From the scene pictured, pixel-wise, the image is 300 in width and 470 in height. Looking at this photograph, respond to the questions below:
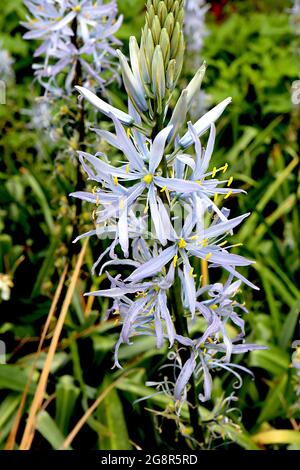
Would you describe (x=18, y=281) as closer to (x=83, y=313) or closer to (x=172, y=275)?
(x=83, y=313)

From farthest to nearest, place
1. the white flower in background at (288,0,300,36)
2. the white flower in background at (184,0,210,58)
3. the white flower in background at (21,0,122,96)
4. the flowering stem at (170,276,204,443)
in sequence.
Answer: the white flower in background at (288,0,300,36) → the white flower in background at (184,0,210,58) → the white flower in background at (21,0,122,96) → the flowering stem at (170,276,204,443)

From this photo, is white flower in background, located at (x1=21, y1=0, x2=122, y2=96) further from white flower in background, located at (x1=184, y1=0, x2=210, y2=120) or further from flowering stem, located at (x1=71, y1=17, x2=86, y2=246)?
white flower in background, located at (x1=184, y1=0, x2=210, y2=120)

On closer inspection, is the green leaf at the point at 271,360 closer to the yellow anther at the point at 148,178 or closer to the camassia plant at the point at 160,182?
the camassia plant at the point at 160,182

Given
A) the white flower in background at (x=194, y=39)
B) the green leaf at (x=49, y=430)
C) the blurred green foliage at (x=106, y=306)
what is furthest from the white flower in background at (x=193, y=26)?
the green leaf at (x=49, y=430)

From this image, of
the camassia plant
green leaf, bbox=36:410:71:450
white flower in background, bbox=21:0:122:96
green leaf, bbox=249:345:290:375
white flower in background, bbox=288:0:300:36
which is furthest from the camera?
white flower in background, bbox=288:0:300:36

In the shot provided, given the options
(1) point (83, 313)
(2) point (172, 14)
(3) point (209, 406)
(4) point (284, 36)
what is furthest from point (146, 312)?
(4) point (284, 36)

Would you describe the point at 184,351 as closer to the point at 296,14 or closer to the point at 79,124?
the point at 79,124

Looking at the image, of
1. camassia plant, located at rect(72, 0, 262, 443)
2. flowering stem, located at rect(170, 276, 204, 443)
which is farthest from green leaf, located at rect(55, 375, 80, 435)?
camassia plant, located at rect(72, 0, 262, 443)
